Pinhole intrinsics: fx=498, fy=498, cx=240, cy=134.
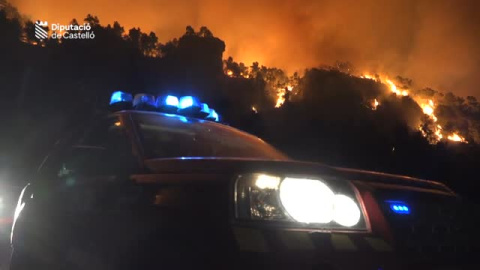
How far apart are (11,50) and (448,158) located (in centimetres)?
2331

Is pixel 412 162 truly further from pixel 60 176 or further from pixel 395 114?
pixel 60 176

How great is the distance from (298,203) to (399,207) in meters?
0.44

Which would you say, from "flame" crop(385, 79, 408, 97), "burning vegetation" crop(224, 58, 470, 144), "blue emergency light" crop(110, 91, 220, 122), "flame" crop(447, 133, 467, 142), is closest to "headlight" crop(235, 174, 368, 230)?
"blue emergency light" crop(110, 91, 220, 122)

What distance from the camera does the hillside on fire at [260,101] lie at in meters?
20.6

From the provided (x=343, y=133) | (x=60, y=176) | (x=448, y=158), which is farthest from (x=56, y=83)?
(x=60, y=176)

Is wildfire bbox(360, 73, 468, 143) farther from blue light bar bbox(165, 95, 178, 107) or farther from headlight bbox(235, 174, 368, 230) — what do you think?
headlight bbox(235, 174, 368, 230)

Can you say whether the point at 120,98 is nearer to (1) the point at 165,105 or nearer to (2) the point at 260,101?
(1) the point at 165,105

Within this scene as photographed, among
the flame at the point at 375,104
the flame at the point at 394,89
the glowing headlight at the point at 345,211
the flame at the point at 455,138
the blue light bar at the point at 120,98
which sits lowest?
the glowing headlight at the point at 345,211

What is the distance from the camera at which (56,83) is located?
2831 cm

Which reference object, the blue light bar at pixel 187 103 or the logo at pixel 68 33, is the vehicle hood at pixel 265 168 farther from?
the logo at pixel 68 33

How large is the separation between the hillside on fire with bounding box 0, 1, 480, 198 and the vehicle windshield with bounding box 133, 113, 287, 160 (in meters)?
14.8

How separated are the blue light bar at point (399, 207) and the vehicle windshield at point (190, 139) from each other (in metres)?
1.28

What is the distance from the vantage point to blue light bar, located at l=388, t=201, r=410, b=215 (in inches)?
77.6

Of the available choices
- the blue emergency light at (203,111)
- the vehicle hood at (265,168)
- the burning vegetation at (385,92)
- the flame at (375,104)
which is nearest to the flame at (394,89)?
the burning vegetation at (385,92)
